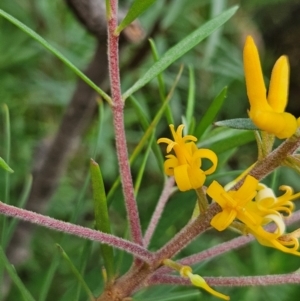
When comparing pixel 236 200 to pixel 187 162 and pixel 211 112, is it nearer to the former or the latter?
pixel 187 162

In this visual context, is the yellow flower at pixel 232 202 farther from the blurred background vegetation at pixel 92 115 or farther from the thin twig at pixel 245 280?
the blurred background vegetation at pixel 92 115

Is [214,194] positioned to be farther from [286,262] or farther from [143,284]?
[286,262]

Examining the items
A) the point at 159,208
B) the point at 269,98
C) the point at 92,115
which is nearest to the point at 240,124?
the point at 269,98

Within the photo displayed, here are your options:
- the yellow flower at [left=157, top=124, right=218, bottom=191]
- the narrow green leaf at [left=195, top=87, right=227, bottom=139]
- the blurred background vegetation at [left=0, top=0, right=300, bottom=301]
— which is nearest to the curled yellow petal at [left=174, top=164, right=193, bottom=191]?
the yellow flower at [left=157, top=124, right=218, bottom=191]

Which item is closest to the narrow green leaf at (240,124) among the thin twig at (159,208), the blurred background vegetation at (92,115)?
the thin twig at (159,208)

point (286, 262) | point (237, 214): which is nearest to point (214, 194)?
point (237, 214)

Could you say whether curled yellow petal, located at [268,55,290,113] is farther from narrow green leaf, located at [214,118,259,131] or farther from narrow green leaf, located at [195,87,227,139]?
narrow green leaf, located at [195,87,227,139]
